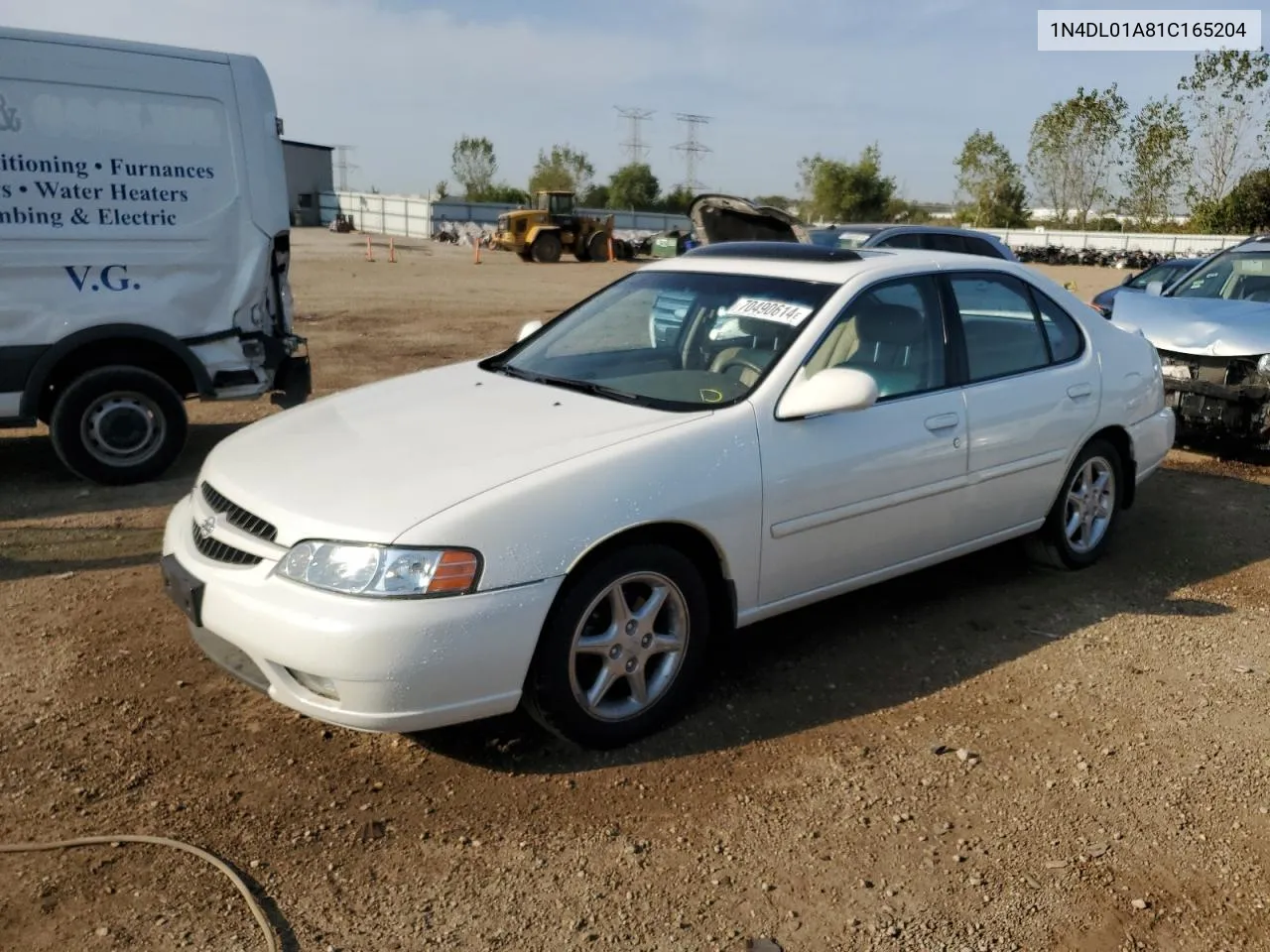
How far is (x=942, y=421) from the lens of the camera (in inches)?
163

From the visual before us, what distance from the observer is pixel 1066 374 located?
4.79 metres

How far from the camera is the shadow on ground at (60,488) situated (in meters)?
5.94

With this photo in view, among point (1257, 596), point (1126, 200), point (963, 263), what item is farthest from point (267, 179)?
point (1126, 200)

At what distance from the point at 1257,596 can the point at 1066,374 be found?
57.1 inches

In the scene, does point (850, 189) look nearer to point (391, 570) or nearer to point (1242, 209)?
point (1242, 209)

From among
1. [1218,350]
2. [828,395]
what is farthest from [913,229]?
[828,395]

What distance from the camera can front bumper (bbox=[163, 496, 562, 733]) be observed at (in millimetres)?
2859

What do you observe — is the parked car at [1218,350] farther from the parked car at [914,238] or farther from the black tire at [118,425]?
the black tire at [118,425]

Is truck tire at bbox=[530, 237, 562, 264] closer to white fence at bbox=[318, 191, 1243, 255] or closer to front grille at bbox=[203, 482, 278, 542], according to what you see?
white fence at bbox=[318, 191, 1243, 255]

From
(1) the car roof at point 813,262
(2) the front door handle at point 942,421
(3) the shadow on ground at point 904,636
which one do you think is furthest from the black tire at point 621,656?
(1) the car roof at point 813,262

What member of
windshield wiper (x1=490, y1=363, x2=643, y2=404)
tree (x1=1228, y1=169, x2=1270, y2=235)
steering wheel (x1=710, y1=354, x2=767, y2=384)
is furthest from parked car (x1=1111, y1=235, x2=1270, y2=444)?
tree (x1=1228, y1=169, x2=1270, y2=235)

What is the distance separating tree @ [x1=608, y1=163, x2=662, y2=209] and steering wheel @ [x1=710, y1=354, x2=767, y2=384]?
81.8 meters

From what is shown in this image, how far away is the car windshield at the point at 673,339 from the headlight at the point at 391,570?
3.54 feet

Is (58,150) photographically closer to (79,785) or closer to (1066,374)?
(79,785)
